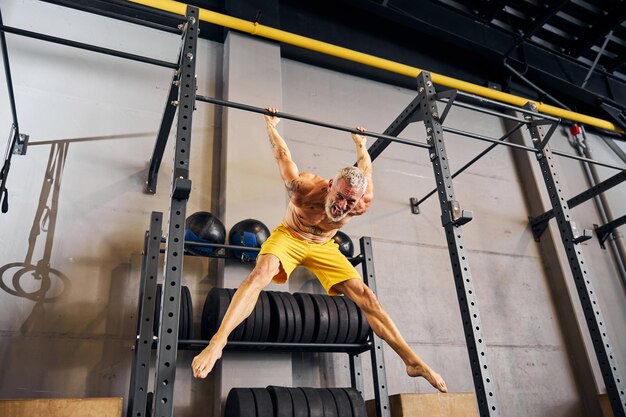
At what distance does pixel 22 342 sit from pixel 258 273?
148 cm

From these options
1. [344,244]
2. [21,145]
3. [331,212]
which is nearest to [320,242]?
[331,212]

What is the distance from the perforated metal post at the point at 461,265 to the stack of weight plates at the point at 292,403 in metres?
0.80

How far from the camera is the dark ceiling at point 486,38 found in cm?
479

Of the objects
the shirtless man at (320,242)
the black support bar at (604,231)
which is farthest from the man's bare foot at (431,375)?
the black support bar at (604,231)

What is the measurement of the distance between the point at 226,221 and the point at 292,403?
4.37 ft

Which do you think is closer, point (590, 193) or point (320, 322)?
point (320, 322)

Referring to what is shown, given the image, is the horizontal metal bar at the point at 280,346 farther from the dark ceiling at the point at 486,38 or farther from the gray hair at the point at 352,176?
the dark ceiling at the point at 486,38

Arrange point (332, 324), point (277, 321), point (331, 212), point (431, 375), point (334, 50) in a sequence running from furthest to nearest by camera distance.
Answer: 1. point (334, 50)
2. point (332, 324)
3. point (277, 321)
4. point (331, 212)
5. point (431, 375)

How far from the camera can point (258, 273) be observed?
8.33 ft

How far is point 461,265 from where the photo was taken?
2.49 m

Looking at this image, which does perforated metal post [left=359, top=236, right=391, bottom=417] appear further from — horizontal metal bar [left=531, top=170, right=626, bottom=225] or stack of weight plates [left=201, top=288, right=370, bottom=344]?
horizontal metal bar [left=531, top=170, right=626, bottom=225]

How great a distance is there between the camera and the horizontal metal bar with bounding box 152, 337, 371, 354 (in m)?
2.77

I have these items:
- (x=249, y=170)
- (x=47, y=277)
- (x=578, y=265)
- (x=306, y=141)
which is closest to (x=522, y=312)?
(x=578, y=265)

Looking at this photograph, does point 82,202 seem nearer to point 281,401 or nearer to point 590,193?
point 281,401
